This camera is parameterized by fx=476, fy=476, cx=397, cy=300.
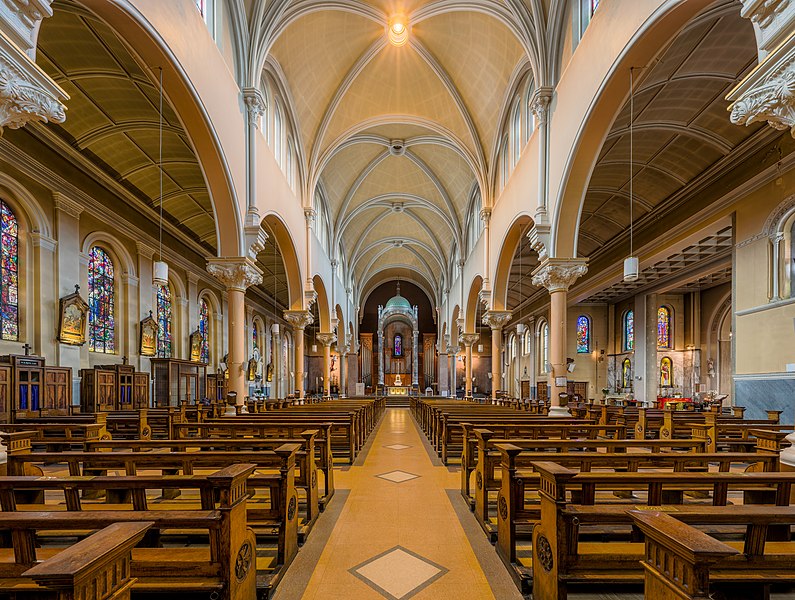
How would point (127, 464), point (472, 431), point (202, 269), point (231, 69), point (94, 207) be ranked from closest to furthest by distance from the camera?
point (127, 464) → point (472, 431) → point (231, 69) → point (94, 207) → point (202, 269)

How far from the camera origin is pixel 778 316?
948 centimetres

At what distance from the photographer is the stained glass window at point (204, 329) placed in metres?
21.0

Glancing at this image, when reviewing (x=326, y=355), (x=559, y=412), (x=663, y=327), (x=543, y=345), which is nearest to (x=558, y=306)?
(x=559, y=412)

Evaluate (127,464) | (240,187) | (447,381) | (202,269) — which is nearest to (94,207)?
(240,187)

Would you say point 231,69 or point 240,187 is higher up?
point 231,69

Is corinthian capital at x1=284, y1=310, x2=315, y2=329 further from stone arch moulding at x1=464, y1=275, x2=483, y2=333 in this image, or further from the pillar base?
the pillar base

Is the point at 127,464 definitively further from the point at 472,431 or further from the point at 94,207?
the point at 94,207

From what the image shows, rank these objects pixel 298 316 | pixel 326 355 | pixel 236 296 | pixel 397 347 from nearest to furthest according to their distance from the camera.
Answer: pixel 236 296 < pixel 298 316 < pixel 326 355 < pixel 397 347

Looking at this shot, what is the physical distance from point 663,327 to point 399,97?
15163 mm

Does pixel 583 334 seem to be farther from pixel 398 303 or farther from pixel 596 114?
pixel 596 114

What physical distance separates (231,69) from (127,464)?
368 inches

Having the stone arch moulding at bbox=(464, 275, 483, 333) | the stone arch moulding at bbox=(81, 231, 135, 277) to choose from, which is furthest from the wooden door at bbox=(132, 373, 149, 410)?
the stone arch moulding at bbox=(464, 275, 483, 333)

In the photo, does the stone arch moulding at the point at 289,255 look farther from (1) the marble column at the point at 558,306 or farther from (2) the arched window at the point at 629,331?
(2) the arched window at the point at 629,331

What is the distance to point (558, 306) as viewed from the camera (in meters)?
10.8
